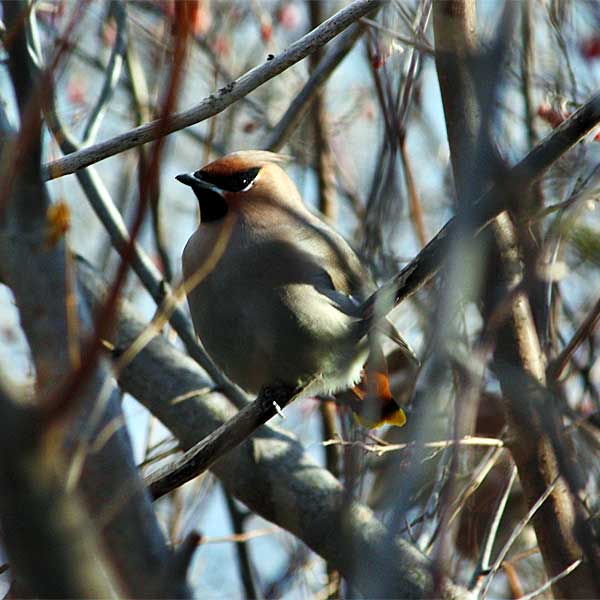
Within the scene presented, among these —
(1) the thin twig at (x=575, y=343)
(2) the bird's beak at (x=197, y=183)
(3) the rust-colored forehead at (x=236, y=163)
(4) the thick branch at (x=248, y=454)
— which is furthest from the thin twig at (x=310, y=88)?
(1) the thin twig at (x=575, y=343)

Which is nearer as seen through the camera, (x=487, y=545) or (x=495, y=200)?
(x=495, y=200)

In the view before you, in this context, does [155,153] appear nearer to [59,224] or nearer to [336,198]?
[59,224]

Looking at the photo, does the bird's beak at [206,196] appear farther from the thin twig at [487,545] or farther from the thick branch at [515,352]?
the thin twig at [487,545]

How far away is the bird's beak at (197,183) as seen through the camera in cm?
376

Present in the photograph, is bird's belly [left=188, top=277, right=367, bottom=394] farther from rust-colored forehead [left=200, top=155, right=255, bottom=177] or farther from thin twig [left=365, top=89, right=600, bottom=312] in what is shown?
thin twig [left=365, top=89, right=600, bottom=312]

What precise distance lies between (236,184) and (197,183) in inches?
5.7

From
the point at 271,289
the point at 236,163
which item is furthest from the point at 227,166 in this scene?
the point at 271,289

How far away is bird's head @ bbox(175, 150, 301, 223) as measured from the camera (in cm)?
376

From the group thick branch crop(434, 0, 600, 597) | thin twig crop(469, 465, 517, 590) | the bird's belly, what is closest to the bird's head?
the bird's belly

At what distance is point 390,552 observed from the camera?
1.52 meters

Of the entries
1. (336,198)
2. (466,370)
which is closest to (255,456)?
(336,198)

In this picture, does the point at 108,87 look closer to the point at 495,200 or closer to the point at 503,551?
the point at 495,200

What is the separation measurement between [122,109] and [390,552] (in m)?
5.27

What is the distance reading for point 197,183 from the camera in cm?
376
